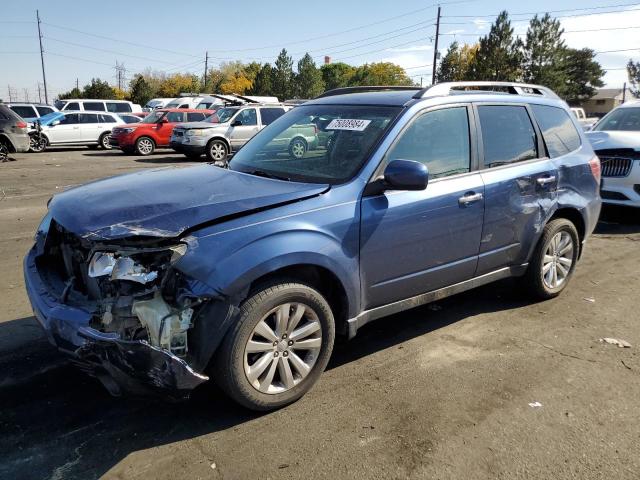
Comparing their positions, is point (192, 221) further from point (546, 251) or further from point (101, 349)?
point (546, 251)

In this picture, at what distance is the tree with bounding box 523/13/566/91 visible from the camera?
215 feet

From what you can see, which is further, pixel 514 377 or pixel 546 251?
pixel 546 251

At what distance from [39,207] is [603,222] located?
9.52 metres

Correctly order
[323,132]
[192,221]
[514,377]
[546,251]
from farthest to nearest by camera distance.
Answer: [546,251] → [323,132] → [514,377] → [192,221]

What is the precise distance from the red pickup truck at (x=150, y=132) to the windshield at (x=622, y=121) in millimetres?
15664

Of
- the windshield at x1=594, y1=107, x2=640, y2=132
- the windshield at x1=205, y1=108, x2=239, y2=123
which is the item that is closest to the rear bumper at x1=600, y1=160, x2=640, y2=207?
the windshield at x1=594, y1=107, x2=640, y2=132

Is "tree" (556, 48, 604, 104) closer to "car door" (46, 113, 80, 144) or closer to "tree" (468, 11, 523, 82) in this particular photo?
"tree" (468, 11, 523, 82)

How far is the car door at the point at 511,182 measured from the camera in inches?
164

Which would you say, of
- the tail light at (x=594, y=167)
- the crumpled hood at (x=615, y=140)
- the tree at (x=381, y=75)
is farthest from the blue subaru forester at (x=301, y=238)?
the tree at (x=381, y=75)

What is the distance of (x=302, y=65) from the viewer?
74.2 m

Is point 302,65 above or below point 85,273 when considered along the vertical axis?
above

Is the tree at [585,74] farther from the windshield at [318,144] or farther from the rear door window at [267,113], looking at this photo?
the windshield at [318,144]

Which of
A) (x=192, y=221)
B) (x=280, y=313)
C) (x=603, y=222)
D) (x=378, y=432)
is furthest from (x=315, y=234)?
(x=603, y=222)

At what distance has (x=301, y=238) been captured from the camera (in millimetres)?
3055
